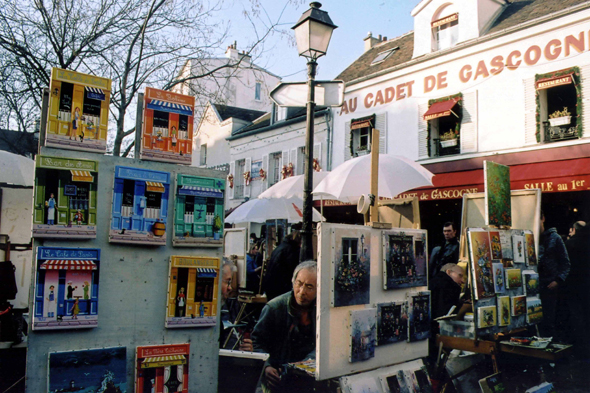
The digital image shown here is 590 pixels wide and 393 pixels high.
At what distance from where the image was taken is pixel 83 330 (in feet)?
9.39

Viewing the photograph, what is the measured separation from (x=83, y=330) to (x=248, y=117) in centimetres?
2254

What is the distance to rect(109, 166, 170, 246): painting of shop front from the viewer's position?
9.78 feet

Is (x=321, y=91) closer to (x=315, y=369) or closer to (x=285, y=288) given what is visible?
(x=285, y=288)

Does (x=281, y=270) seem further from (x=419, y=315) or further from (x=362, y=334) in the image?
(x=362, y=334)

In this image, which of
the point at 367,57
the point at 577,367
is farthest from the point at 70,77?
the point at 367,57

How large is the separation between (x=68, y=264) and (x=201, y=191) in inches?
37.4

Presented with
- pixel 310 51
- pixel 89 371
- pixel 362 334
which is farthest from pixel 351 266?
pixel 310 51

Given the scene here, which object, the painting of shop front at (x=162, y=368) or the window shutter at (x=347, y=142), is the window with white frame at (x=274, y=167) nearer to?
the window shutter at (x=347, y=142)

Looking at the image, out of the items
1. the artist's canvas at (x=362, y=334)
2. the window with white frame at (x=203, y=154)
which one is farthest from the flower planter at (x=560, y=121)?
the window with white frame at (x=203, y=154)

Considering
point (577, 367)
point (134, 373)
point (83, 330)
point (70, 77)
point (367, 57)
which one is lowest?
point (577, 367)

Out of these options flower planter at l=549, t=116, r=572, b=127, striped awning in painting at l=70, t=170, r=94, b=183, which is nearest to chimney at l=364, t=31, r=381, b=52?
flower planter at l=549, t=116, r=572, b=127

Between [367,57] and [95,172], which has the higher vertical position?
[367,57]

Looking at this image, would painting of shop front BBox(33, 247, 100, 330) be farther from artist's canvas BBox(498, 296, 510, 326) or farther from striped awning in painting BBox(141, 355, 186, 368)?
artist's canvas BBox(498, 296, 510, 326)

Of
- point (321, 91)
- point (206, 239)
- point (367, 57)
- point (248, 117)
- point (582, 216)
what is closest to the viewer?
point (206, 239)
